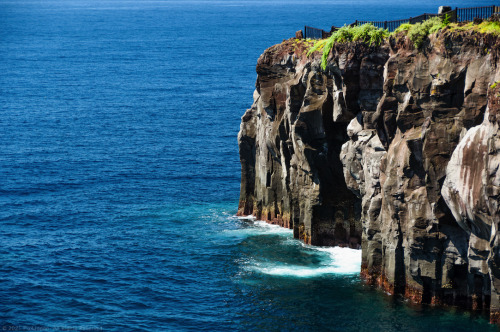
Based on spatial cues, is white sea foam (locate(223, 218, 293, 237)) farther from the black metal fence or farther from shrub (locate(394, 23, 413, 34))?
the black metal fence

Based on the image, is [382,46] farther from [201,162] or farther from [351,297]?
[201,162]

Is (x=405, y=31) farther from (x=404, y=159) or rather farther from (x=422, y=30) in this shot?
(x=404, y=159)

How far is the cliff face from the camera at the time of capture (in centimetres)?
5488

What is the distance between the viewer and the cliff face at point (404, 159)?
54.9 m

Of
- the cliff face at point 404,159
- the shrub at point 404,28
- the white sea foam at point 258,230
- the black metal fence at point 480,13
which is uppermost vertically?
the black metal fence at point 480,13

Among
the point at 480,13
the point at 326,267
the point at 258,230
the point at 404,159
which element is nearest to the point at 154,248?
the point at 258,230

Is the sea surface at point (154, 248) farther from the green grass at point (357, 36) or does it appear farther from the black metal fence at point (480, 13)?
the black metal fence at point (480, 13)

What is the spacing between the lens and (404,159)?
61.9 metres

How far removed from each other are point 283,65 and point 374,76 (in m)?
19.9

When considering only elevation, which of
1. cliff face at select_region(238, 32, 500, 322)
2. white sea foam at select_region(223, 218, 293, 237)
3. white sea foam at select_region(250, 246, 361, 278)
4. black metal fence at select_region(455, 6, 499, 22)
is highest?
black metal fence at select_region(455, 6, 499, 22)

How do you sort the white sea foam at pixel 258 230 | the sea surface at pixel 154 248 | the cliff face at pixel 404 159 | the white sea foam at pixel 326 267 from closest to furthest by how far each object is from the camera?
1. the cliff face at pixel 404 159
2. the sea surface at pixel 154 248
3. the white sea foam at pixel 326 267
4. the white sea foam at pixel 258 230

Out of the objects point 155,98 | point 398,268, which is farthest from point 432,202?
point 155,98

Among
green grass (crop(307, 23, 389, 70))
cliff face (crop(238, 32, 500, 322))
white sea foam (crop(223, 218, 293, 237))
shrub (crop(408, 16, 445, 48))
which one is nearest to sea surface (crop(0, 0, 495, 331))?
white sea foam (crop(223, 218, 293, 237))

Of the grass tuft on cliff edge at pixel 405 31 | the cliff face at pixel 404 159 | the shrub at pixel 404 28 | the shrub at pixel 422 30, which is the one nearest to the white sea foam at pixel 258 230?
the cliff face at pixel 404 159
